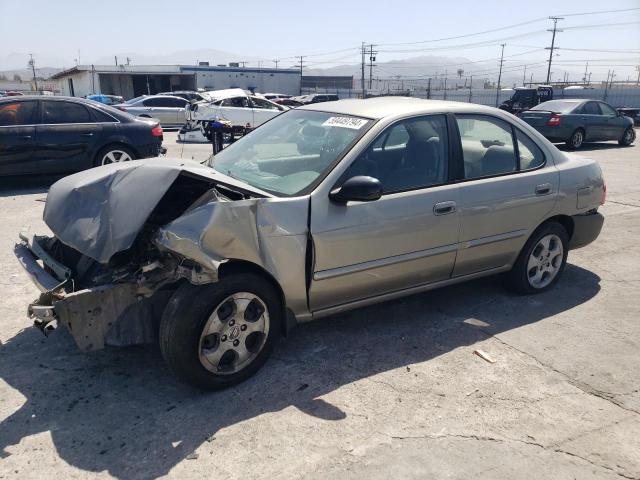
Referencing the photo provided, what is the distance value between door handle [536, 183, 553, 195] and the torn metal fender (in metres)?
2.27

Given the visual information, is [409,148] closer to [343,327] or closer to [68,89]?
[343,327]

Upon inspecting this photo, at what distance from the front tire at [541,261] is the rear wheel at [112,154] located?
696cm

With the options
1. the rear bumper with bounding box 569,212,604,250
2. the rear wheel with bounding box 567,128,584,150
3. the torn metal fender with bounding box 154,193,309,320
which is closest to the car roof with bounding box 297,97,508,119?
the torn metal fender with bounding box 154,193,309,320

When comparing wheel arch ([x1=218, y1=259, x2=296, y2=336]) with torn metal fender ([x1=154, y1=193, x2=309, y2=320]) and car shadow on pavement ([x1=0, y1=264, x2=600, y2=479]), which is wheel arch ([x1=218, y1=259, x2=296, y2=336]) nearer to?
torn metal fender ([x1=154, y1=193, x2=309, y2=320])

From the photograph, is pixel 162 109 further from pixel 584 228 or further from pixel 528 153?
pixel 584 228

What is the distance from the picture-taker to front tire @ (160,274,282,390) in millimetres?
3014

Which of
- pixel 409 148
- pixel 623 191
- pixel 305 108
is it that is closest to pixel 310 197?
pixel 409 148

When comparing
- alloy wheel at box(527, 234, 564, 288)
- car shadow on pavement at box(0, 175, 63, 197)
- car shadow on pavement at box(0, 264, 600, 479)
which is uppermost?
alloy wheel at box(527, 234, 564, 288)

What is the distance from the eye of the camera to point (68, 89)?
177ft

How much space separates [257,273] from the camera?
3293mm

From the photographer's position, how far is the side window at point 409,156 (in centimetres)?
372

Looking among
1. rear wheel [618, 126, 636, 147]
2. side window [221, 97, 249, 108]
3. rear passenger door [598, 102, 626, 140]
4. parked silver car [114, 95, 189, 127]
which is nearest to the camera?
rear passenger door [598, 102, 626, 140]

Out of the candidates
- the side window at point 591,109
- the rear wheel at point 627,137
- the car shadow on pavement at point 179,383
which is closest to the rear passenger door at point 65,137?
the car shadow on pavement at point 179,383

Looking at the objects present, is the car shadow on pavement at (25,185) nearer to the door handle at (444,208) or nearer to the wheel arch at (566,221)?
the door handle at (444,208)
